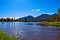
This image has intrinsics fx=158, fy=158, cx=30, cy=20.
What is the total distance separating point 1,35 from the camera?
18719 mm

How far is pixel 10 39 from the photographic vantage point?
1948cm

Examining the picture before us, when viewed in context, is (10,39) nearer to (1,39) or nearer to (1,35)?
(1,35)

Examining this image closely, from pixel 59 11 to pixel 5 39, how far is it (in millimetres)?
133535

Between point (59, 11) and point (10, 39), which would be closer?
point (10, 39)

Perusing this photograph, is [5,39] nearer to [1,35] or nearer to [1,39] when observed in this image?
[1,35]

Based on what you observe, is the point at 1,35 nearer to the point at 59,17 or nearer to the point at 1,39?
the point at 1,39

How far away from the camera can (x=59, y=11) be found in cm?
14838

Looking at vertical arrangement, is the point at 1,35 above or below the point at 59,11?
below

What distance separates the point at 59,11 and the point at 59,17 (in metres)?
5.97

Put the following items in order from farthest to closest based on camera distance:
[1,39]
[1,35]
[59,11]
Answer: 1. [59,11]
2. [1,35]
3. [1,39]

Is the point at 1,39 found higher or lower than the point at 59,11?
lower

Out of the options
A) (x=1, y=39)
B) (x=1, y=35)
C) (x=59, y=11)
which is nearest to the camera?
(x=1, y=39)

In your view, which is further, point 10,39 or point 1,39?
point 10,39

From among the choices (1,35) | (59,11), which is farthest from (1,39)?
(59,11)
